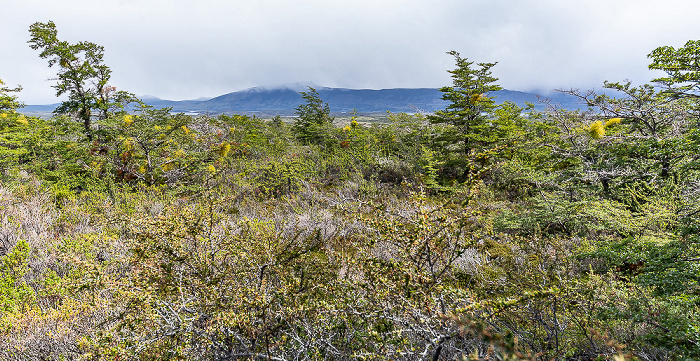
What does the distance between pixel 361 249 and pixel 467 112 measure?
6.92m

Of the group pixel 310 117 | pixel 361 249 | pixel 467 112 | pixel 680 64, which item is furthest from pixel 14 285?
pixel 310 117

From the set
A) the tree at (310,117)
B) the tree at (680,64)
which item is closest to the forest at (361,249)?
the tree at (680,64)

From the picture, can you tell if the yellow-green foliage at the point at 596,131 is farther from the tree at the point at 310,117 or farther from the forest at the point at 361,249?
the tree at the point at 310,117

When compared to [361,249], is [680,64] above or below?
above

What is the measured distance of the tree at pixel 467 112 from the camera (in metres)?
7.88

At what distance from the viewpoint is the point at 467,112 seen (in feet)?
25.7

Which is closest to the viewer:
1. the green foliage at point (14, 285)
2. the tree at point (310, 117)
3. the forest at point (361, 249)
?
the forest at point (361, 249)

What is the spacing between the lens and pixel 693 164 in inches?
86.1

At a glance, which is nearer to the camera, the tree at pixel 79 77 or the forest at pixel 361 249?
the forest at pixel 361 249

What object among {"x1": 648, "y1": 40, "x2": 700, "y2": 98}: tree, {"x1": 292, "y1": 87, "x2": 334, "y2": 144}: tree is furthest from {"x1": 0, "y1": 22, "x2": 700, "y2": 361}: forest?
{"x1": 292, "y1": 87, "x2": 334, "y2": 144}: tree

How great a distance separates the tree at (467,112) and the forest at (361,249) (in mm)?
63

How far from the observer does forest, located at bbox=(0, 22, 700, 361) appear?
6.76 ft

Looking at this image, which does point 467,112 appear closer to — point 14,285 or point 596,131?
point 596,131

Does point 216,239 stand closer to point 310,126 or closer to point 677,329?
point 677,329
